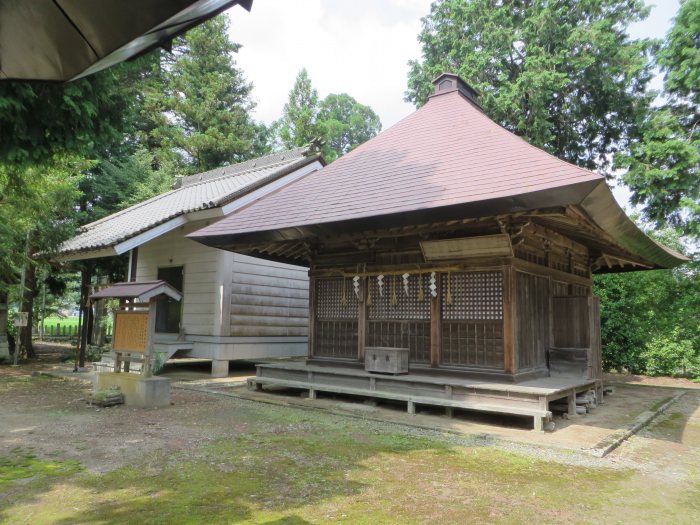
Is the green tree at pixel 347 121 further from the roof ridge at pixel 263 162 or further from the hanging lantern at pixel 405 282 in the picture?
the hanging lantern at pixel 405 282

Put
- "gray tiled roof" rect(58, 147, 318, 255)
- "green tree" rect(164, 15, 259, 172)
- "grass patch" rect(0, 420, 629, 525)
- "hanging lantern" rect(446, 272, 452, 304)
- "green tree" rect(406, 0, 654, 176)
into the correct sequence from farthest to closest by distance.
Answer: "green tree" rect(164, 15, 259, 172)
"green tree" rect(406, 0, 654, 176)
"gray tiled roof" rect(58, 147, 318, 255)
"hanging lantern" rect(446, 272, 452, 304)
"grass patch" rect(0, 420, 629, 525)

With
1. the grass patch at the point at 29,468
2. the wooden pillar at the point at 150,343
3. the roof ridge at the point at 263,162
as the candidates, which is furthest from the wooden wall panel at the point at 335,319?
the roof ridge at the point at 263,162

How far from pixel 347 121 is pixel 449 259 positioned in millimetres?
40128

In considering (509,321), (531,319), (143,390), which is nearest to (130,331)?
(143,390)

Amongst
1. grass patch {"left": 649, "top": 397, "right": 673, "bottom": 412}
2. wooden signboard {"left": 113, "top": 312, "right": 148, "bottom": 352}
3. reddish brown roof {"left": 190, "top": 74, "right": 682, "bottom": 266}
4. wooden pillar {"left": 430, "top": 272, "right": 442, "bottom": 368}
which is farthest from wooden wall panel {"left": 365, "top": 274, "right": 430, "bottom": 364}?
grass patch {"left": 649, "top": 397, "right": 673, "bottom": 412}

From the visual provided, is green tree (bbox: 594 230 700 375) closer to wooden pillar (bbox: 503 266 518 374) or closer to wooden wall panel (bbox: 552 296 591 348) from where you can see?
wooden wall panel (bbox: 552 296 591 348)

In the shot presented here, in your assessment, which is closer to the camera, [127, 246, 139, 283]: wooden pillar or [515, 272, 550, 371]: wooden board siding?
[515, 272, 550, 371]: wooden board siding

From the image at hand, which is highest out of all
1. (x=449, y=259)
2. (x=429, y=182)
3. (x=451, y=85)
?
(x=451, y=85)

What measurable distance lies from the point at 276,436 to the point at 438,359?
326 cm

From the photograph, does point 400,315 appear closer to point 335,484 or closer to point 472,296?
point 472,296

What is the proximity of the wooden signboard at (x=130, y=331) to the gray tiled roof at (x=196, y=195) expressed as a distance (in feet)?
10.9

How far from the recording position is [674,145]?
45.0 ft

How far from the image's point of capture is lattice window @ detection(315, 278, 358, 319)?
30.0 feet

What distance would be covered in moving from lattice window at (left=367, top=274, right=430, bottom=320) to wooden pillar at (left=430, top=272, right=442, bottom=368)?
0.17 meters
